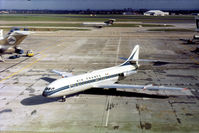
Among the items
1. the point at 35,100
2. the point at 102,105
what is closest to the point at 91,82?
the point at 102,105

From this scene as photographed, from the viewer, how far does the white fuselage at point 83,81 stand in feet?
77.4

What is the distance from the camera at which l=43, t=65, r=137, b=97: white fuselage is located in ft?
77.4

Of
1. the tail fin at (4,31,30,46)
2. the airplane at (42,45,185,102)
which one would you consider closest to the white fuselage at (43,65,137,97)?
the airplane at (42,45,185,102)

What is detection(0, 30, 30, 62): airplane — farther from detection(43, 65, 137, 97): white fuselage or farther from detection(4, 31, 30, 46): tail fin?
detection(43, 65, 137, 97): white fuselage

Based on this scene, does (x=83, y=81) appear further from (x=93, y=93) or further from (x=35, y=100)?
(x=35, y=100)

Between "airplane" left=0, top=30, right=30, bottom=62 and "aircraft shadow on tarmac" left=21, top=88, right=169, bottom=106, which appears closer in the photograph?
"aircraft shadow on tarmac" left=21, top=88, right=169, bottom=106

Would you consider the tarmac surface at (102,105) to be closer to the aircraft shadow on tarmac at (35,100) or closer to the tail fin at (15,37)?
the aircraft shadow on tarmac at (35,100)

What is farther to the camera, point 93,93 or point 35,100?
point 93,93

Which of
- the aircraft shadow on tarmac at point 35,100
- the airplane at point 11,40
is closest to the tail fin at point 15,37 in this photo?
the airplane at point 11,40

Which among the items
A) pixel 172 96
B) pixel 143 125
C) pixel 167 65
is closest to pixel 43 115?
pixel 143 125

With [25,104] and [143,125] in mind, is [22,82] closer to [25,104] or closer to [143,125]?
[25,104]

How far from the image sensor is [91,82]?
2667 cm

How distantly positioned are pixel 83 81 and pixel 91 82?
141 cm

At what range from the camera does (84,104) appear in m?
25.0
